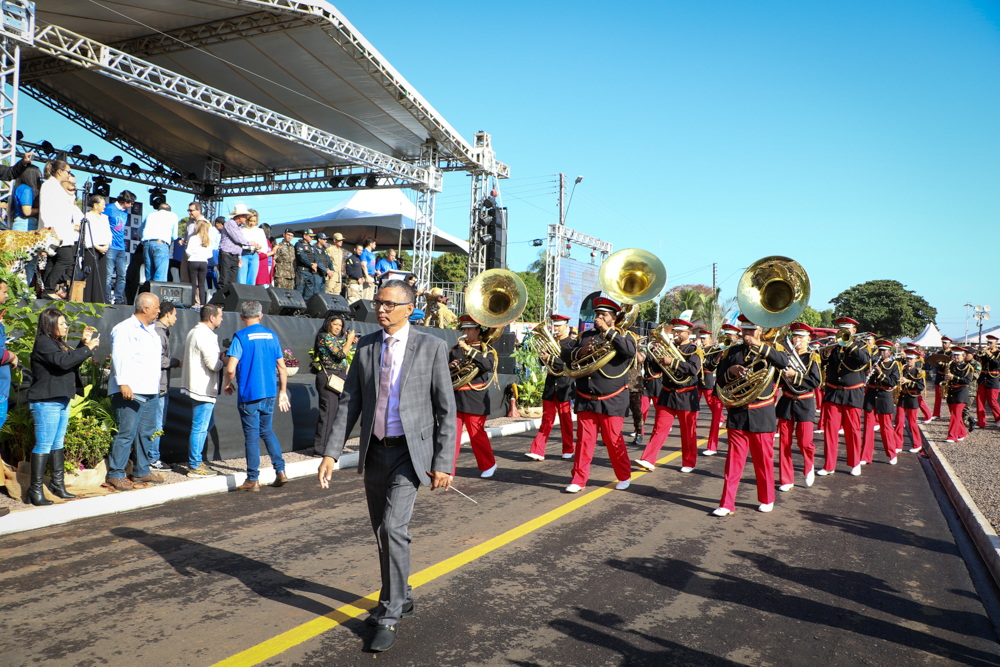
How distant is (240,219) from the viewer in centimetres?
1214

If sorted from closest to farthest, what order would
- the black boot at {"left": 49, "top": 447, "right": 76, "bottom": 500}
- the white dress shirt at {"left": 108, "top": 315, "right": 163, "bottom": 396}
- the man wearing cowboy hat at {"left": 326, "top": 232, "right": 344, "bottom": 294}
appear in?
the black boot at {"left": 49, "top": 447, "right": 76, "bottom": 500} < the white dress shirt at {"left": 108, "top": 315, "right": 163, "bottom": 396} < the man wearing cowboy hat at {"left": 326, "top": 232, "right": 344, "bottom": 294}

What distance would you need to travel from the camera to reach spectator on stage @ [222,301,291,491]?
650 centimetres

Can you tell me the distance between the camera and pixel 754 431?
254 inches

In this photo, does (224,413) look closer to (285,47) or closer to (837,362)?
(837,362)

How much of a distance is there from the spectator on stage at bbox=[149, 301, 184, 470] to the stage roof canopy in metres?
9.83

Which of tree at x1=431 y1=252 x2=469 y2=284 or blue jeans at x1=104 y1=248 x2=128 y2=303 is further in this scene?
tree at x1=431 y1=252 x2=469 y2=284

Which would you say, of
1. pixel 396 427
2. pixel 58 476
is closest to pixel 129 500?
pixel 58 476

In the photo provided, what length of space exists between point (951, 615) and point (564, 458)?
5.39m

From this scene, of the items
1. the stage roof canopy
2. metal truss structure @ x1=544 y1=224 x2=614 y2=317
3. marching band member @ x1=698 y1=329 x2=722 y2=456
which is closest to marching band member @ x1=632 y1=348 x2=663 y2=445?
marching band member @ x1=698 y1=329 x2=722 y2=456

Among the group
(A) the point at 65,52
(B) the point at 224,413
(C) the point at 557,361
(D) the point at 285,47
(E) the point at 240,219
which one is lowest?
(B) the point at 224,413

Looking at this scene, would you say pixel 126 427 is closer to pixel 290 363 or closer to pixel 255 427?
pixel 255 427

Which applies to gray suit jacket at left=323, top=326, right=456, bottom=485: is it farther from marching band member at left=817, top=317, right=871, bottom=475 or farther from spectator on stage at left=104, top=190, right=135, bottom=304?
Result: spectator on stage at left=104, top=190, right=135, bottom=304

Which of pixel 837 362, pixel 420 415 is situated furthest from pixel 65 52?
pixel 837 362

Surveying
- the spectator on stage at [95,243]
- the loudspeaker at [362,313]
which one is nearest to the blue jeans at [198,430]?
the spectator on stage at [95,243]
